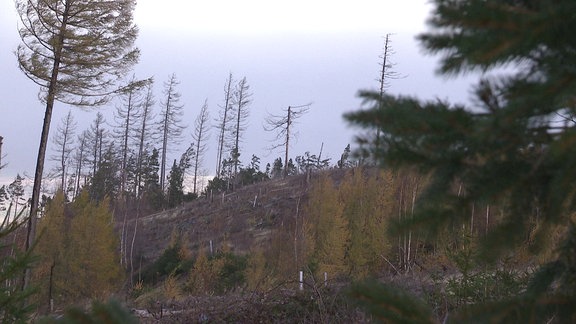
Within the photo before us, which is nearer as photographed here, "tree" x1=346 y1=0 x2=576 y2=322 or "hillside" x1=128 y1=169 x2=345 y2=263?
"tree" x1=346 y1=0 x2=576 y2=322

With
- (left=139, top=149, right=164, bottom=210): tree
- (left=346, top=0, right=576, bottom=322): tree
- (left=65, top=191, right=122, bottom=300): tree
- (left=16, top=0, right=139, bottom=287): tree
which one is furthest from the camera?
(left=139, top=149, right=164, bottom=210): tree

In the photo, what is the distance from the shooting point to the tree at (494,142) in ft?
4.76

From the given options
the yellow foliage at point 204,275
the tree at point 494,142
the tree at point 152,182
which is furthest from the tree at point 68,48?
the tree at point 152,182

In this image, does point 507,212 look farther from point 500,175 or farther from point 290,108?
point 290,108

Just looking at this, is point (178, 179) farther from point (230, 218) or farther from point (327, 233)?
point (327, 233)

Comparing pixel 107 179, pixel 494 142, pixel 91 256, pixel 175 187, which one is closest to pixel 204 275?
pixel 91 256

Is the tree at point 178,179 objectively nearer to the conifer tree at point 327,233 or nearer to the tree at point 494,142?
the conifer tree at point 327,233

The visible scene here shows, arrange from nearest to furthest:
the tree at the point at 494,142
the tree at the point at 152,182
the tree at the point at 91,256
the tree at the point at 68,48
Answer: the tree at the point at 494,142, the tree at the point at 68,48, the tree at the point at 91,256, the tree at the point at 152,182

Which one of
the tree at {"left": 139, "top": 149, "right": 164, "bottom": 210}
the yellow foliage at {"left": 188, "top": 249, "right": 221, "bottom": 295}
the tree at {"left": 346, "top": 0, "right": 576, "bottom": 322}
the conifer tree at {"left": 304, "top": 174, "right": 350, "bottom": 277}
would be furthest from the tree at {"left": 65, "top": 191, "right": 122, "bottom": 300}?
the tree at {"left": 346, "top": 0, "right": 576, "bottom": 322}

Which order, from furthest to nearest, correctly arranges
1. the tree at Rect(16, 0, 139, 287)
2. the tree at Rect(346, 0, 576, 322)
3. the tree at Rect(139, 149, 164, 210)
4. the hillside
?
Result: 1. the tree at Rect(139, 149, 164, 210)
2. the hillside
3. the tree at Rect(16, 0, 139, 287)
4. the tree at Rect(346, 0, 576, 322)

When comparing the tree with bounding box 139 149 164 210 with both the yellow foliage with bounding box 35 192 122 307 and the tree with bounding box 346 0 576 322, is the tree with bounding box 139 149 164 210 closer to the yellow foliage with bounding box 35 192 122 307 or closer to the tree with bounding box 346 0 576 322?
the yellow foliage with bounding box 35 192 122 307

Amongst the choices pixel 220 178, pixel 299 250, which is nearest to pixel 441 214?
pixel 299 250

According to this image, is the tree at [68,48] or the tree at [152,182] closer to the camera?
the tree at [68,48]

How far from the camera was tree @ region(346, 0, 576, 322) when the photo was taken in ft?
4.76
